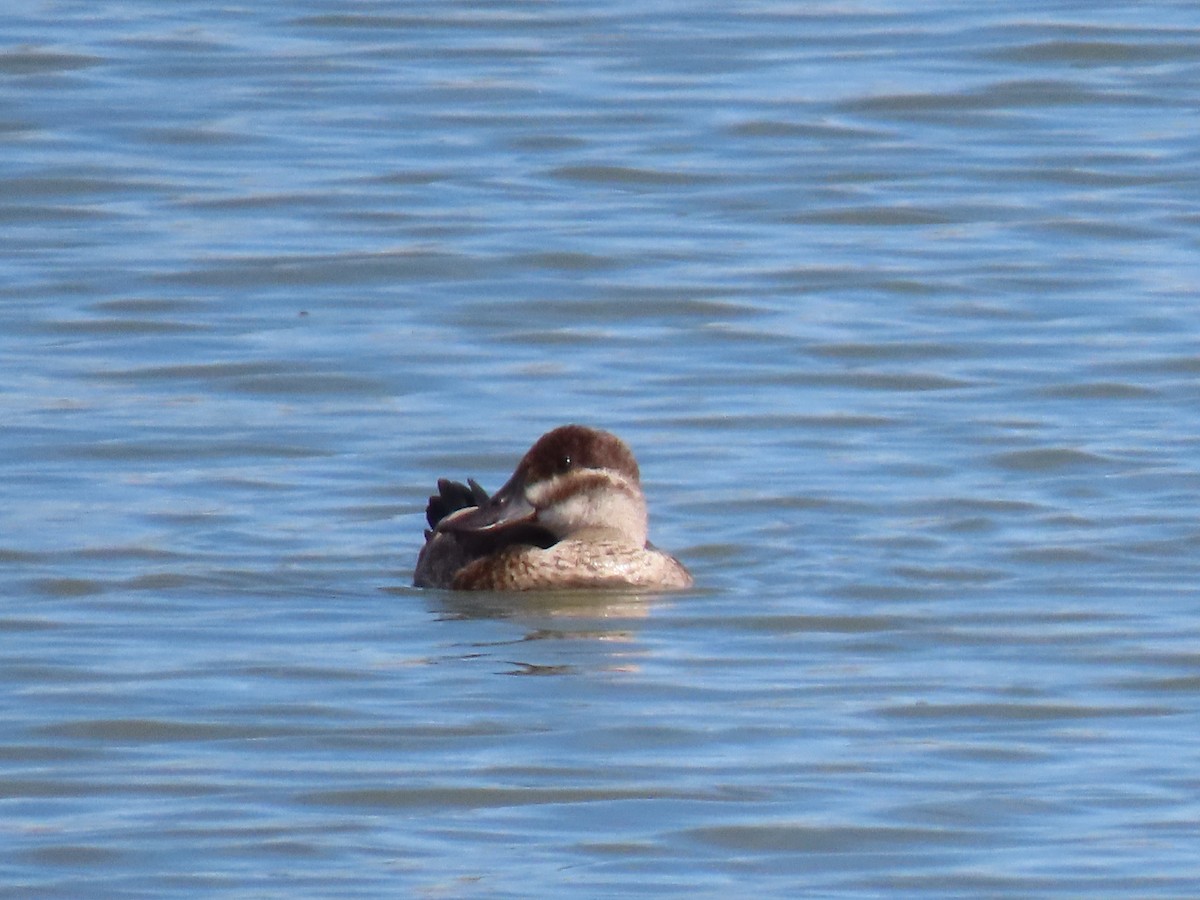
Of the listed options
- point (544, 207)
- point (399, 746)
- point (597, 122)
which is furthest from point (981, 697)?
point (597, 122)

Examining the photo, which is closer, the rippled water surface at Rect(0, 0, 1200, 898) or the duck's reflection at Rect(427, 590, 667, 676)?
the rippled water surface at Rect(0, 0, 1200, 898)

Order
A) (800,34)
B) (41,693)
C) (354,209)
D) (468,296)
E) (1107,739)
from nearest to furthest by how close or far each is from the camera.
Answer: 1. (1107,739)
2. (41,693)
3. (468,296)
4. (354,209)
5. (800,34)

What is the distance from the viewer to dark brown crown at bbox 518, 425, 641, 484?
35.5ft

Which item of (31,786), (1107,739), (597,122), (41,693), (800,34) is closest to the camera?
(31,786)

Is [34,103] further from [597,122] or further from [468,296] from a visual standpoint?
[468,296]

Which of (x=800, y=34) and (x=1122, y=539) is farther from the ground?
(x=800, y=34)

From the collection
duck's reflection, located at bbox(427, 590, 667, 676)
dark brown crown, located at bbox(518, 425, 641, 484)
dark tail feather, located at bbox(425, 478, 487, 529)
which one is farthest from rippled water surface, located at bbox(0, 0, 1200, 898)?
dark brown crown, located at bbox(518, 425, 641, 484)

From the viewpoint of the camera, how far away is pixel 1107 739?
8.20 meters

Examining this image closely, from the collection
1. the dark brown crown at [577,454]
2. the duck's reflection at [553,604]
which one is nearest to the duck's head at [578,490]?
the dark brown crown at [577,454]

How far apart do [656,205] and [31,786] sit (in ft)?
33.3

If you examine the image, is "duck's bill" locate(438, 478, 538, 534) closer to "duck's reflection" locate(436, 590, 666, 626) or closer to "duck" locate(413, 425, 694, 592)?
"duck" locate(413, 425, 694, 592)

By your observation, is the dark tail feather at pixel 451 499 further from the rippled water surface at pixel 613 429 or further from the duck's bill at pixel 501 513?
the rippled water surface at pixel 613 429

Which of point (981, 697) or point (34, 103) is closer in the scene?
point (981, 697)

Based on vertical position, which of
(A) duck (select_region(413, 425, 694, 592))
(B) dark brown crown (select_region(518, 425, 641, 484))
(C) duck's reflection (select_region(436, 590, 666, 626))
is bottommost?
(C) duck's reflection (select_region(436, 590, 666, 626))
